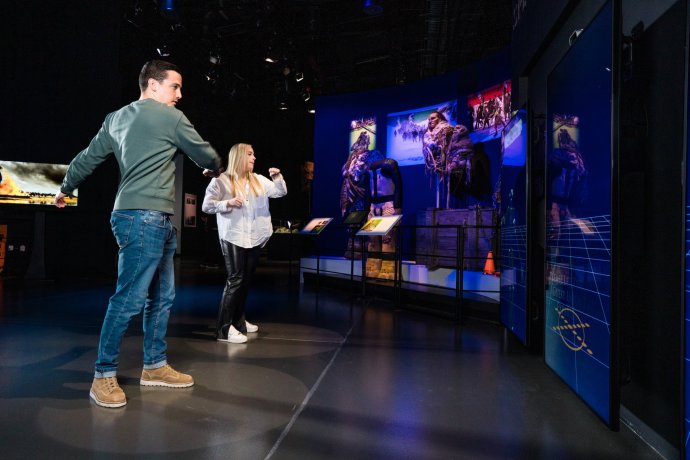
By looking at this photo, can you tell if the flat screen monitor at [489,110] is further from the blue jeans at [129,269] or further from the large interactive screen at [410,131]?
the blue jeans at [129,269]

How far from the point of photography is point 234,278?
3.59 meters

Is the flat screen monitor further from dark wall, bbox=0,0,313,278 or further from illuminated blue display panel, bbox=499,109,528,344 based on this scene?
dark wall, bbox=0,0,313,278

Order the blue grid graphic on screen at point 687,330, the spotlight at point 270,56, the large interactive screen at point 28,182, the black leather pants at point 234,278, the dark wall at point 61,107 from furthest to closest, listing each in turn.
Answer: the spotlight at point 270,56, the dark wall at point 61,107, the large interactive screen at point 28,182, the black leather pants at point 234,278, the blue grid graphic on screen at point 687,330

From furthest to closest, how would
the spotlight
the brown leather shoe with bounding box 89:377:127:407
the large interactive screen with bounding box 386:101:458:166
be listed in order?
the spotlight
the large interactive screen with bounding box 386:101:458:166
the brown leather shoe with bounding box 89:377:127:407

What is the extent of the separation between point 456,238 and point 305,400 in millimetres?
4511

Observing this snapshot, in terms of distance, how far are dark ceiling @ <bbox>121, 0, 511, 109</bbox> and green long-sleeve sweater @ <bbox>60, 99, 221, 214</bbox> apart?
6.03 m

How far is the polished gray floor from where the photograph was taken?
5.88 ft

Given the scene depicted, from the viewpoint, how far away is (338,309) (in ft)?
17.8

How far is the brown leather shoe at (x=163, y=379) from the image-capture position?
8.20 feet

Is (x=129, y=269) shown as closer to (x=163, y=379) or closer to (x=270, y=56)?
(x=163, y=379)

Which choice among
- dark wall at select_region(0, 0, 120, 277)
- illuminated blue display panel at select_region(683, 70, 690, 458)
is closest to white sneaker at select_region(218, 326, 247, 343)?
illuminated blue display panel at select_region(683, 70, 690, 458)

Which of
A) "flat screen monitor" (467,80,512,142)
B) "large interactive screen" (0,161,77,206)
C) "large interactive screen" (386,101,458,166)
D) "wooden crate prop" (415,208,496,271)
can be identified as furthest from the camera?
"large interactive screen" (386,101,458,166)

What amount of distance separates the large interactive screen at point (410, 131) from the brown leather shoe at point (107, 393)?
7.18m

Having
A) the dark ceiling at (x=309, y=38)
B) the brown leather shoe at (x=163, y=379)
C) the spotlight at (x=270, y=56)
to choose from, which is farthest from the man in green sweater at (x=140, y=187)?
the spotlight at (x=270, y=56)
